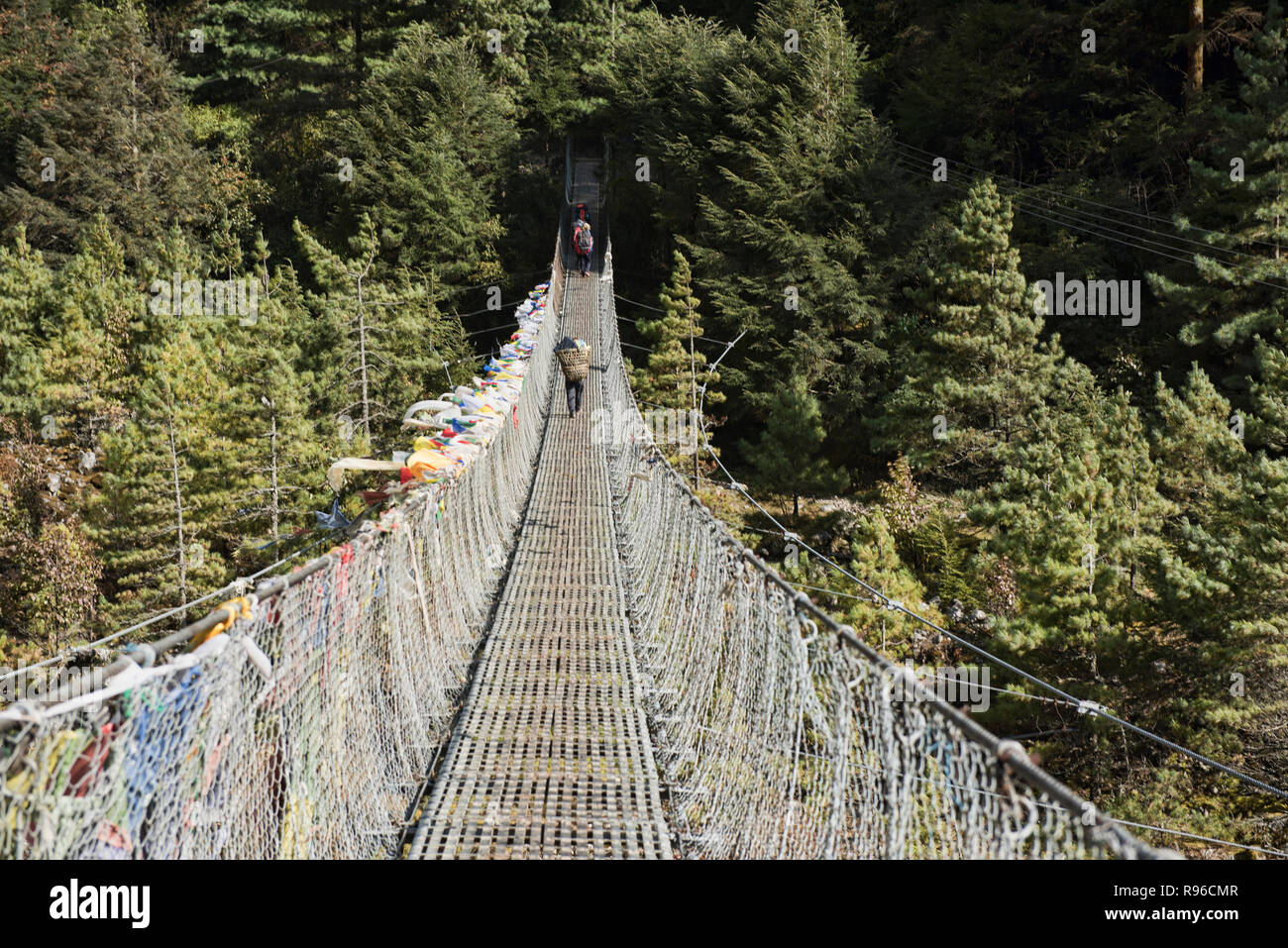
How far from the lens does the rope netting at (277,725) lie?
1909 millimetres

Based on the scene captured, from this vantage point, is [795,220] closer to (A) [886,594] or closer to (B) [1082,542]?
(A) [886,594]

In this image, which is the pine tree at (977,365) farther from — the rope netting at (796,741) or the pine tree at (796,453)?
the rope netting at (796,741)

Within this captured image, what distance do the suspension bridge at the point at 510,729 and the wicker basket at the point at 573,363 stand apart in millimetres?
3611

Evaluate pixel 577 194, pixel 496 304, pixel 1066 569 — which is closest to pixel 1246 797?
pixel 1066 569

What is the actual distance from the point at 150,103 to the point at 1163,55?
84.0 feet

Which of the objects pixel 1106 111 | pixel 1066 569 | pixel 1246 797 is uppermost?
pixel 1106 111

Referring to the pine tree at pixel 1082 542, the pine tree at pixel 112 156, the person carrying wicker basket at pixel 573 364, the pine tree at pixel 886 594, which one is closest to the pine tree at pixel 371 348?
the pine tree at pixel 112 156

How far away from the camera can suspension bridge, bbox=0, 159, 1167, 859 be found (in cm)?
200

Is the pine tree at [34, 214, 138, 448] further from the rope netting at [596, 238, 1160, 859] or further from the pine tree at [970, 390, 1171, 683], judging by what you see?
the rope netting at [596, 238, 1160, 859]

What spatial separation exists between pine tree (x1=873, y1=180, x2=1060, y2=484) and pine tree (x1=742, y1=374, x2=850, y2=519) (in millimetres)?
1437

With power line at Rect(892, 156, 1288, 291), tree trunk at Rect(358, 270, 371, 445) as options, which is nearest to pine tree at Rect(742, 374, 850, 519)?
power line at Rect(892, 156, 1288, 291)

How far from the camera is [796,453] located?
65.7ft

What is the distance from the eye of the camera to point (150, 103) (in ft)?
97.7
